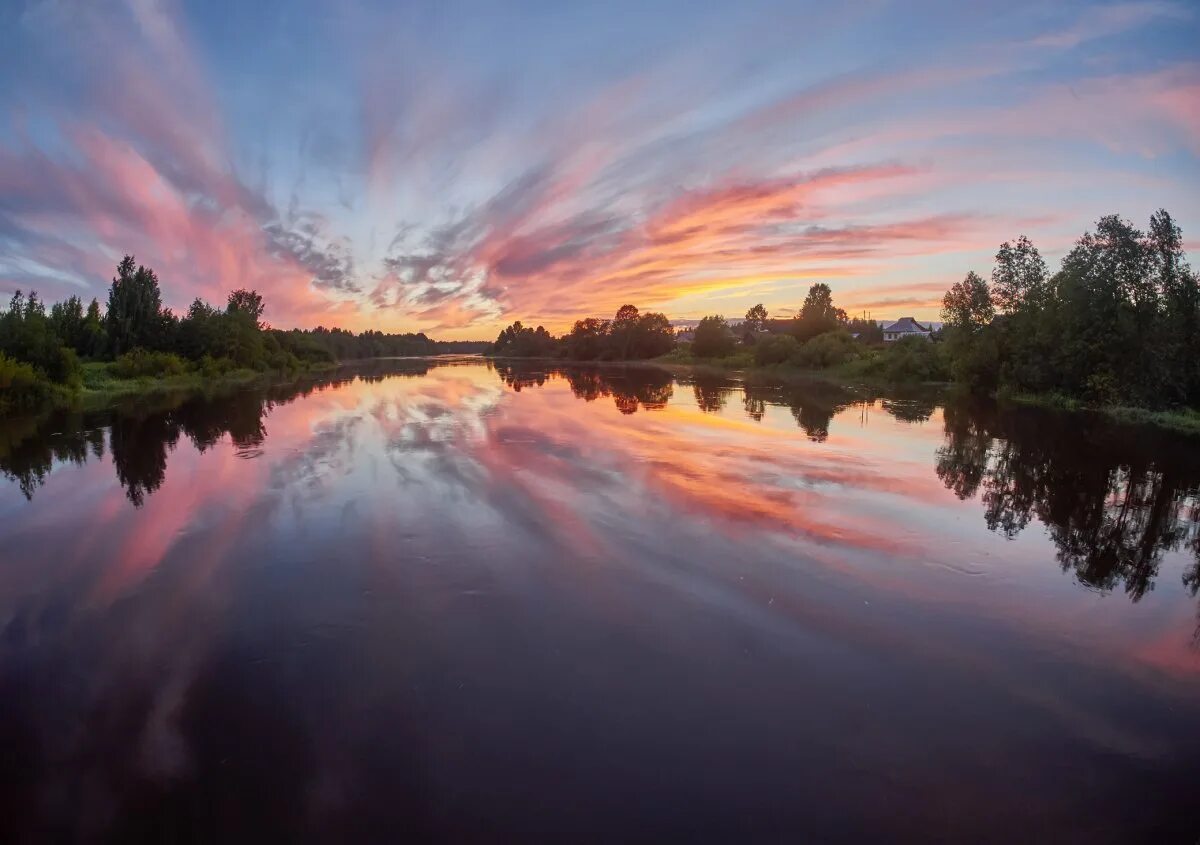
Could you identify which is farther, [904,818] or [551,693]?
[551,693]

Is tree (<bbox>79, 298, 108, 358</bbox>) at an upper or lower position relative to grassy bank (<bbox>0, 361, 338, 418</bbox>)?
upper

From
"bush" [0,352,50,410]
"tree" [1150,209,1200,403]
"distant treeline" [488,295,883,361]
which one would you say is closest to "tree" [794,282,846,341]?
"distant treeline" [488,295,883,361]

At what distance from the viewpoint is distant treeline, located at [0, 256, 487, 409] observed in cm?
2886

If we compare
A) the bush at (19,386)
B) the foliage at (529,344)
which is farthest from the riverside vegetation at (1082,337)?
the foliage at (529,344)

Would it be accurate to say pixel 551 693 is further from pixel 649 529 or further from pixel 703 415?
pixel 703 415

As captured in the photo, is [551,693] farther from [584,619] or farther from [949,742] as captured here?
[949,742]

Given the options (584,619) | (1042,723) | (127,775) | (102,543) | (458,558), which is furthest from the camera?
(102,543)

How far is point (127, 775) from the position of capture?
4.31m

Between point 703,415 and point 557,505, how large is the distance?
642 inches

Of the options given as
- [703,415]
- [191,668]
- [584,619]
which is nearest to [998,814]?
[584,619]

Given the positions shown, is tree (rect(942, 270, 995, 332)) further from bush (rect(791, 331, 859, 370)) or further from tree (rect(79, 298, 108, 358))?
tree (rect(79, 298, 108, 358))

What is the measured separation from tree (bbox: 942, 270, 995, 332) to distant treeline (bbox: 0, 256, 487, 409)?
51.1 meters

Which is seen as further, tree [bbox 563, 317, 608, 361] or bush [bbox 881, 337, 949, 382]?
tree [bbox 563, 317, 608, 361]

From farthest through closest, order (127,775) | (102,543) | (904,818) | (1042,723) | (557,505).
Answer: (557,505) < (102,543) < (1042,723) < (127,775) < (904,818)
